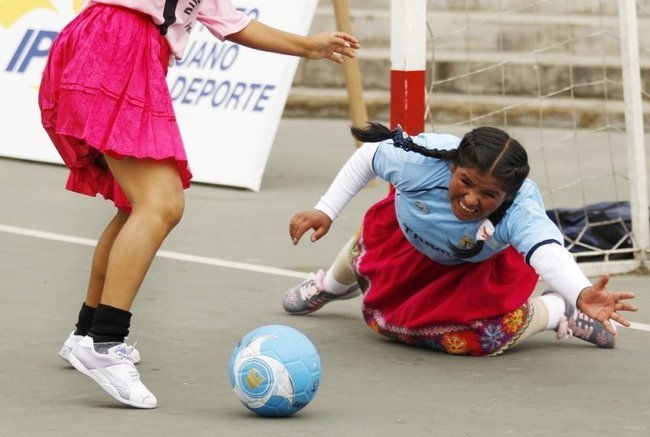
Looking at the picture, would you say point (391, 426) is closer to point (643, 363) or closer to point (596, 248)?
point (643, 363)

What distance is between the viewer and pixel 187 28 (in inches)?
191

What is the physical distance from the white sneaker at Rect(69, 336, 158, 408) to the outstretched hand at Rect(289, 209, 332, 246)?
848 mm

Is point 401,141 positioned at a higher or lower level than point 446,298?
higher

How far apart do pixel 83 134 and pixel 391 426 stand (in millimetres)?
1291

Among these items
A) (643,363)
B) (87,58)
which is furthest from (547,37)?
(87,58)

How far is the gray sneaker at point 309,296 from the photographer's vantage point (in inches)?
233

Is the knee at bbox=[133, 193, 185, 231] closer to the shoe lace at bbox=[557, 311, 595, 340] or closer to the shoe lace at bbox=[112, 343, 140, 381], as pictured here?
the shoe lace at bbox=[112, 343, 140, 381]

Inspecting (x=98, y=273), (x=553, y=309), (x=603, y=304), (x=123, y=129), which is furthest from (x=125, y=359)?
(x=553, y=309)

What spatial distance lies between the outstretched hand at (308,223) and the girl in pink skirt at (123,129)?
527mm

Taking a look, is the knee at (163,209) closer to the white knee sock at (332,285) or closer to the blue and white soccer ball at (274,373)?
the blue and white soccer ball at (274,373)

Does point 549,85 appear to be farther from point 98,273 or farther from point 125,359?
point 125,359

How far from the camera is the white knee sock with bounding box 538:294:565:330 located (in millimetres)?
5520

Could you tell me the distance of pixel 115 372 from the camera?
449 cm

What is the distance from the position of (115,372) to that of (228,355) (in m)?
0.80
